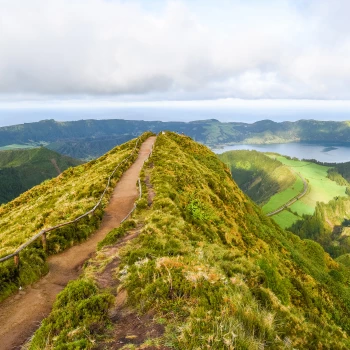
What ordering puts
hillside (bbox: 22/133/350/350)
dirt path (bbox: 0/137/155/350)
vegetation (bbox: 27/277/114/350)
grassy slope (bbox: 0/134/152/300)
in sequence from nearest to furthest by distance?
hillside (bbox: 22/133/350/350), vegetation (bbox: 27/277/114/350), dirt path (bbox: 0/137/155/350), grassy slope (bbox: 0/134/152/300)

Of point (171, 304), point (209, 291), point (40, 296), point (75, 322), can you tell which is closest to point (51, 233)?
point (40, 296)

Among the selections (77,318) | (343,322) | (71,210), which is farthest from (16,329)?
(343,322)

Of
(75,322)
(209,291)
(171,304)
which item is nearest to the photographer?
(75,322)

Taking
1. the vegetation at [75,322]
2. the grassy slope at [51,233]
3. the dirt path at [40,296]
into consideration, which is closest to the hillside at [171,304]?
the vegetation at [75,322]

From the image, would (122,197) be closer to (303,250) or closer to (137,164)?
(137,164)

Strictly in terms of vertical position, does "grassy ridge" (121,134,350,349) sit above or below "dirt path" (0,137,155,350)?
above

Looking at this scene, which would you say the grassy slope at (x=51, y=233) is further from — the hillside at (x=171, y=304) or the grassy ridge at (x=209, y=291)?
the grassy ridge at (x=209, y=291)

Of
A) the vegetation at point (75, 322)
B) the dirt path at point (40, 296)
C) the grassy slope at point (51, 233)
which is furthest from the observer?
the grassy slope at point (51, 233)

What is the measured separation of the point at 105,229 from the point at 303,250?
41.7m

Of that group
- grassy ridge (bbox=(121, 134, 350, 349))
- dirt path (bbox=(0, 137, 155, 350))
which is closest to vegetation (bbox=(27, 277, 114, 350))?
grassy ridge (bbox=(121, 134, 350, 349))

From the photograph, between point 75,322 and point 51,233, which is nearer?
point 75,322

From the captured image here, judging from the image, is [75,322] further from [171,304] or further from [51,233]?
[51,233]

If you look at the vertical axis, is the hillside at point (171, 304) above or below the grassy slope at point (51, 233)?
above

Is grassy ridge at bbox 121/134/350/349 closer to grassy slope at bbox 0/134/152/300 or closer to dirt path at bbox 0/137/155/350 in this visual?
dirt path at bbox 0/137/155/350
